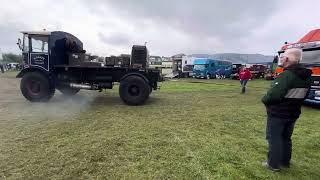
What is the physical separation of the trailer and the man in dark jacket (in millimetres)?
6847

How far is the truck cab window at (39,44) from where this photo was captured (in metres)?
11.1

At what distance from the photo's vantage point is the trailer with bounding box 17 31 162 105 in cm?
1087

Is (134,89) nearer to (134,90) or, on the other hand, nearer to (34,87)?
(134,90)

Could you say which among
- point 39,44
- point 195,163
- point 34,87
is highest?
point 39,44

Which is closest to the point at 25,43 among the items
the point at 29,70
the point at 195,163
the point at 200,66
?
the point at 29,70

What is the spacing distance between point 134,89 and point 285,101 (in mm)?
7280

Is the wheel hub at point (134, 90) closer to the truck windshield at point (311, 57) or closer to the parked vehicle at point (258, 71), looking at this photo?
the truck windshield at point (311, 57)

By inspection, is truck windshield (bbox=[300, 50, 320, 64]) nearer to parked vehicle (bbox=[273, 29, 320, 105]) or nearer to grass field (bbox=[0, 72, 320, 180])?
parked vehicle (bbox=[273, 29, 320, 105])

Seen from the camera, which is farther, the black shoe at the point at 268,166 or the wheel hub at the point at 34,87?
the wheel hub at the point at 34,87

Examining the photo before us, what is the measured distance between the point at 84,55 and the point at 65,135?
6410 mm

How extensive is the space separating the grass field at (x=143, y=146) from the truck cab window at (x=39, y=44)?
2952 mm

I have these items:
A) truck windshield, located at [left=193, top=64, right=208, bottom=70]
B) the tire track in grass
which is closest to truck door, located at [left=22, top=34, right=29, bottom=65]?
the tire track in grass

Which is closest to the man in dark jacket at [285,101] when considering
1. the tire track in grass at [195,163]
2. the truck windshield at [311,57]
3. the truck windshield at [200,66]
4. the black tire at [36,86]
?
the tire track in grass at [195,163]

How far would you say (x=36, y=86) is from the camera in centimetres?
1107
